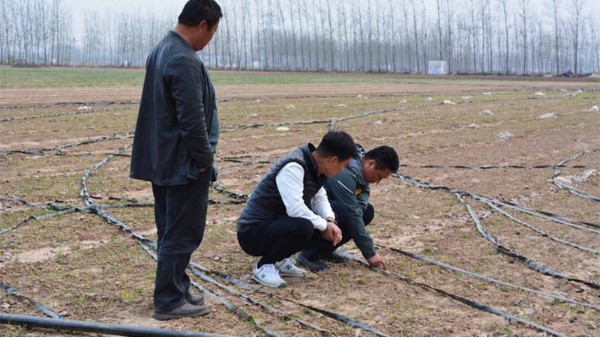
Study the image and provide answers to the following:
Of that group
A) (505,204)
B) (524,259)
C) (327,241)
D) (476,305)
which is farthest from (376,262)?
(505,204)

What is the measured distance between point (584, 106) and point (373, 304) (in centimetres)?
1857

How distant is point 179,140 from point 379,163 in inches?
66.3

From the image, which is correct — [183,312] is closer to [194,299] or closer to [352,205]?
[194,299]

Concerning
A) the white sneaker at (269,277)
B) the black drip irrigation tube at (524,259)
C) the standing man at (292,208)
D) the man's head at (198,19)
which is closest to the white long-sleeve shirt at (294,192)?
the standing man at (292,208)

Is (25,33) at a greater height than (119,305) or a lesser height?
greater

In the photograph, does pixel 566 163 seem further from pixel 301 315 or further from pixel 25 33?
pixel 25 33

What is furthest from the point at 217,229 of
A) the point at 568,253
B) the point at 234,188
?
the point at 568,253

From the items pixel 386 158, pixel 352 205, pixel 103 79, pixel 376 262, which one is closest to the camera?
pixel 386 158

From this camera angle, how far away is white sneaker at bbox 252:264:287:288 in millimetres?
4926

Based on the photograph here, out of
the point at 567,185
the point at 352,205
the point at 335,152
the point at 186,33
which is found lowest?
the point at 567,185

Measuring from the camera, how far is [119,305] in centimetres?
450

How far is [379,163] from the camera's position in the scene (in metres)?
5.09

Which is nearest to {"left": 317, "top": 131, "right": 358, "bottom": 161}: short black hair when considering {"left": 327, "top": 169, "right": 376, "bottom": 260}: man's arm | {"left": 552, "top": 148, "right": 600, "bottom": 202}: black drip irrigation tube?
{"left": 327, "top": 169, "right": 376, "bottom": 260}: man's arm

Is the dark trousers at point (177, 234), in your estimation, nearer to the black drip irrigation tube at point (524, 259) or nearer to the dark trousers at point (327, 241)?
Result: the dark trousers at point (327, 241)
